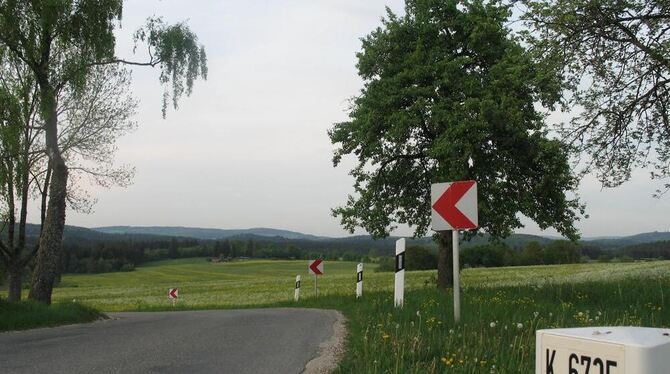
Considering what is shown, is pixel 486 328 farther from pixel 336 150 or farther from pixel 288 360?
pixel 336 150

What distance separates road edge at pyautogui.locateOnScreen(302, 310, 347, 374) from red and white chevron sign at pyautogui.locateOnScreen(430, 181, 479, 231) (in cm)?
249

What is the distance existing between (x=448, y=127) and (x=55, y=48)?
11.8 meters

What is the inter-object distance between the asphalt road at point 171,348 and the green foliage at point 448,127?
8.98 metres

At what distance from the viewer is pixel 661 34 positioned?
40.7 ft

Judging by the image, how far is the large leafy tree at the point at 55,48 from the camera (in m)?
14.9

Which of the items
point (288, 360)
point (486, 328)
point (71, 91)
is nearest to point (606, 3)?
point (486, 328)

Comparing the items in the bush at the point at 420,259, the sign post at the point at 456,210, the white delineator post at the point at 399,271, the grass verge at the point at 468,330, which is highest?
the sign post at the point at 456,210

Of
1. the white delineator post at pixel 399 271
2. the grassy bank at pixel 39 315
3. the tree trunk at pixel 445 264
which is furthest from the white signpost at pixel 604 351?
the tree trunk at pixel 445 264

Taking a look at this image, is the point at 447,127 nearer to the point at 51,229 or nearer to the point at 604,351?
the point at 51,229

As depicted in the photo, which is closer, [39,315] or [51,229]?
[39,315]

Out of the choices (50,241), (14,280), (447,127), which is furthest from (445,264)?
(14,280)

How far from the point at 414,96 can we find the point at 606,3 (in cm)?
812

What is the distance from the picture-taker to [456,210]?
1002 cm

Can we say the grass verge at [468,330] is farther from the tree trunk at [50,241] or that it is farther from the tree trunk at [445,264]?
the tree trunk at [50,241]
